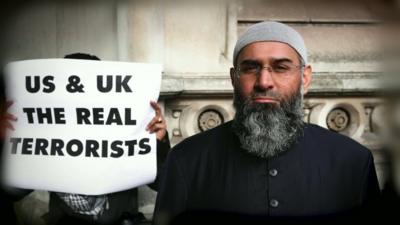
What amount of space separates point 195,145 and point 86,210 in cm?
62

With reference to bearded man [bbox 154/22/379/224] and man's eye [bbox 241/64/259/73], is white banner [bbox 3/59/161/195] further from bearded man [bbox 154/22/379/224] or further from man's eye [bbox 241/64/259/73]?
man's eye [bbox 241/64/259/73]

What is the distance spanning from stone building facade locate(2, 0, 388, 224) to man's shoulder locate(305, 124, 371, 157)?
4.02 ft

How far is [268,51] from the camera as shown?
186 centimetres

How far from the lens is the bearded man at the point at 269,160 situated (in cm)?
186

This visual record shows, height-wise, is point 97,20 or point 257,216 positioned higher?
point 97,20

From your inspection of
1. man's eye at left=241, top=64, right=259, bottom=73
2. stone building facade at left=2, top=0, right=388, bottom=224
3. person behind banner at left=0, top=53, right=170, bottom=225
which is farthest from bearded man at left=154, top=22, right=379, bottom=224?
stone building facade at left=2, top=0, right=388, bottom=224

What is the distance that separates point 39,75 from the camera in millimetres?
2297

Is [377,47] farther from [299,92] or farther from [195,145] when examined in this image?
[195,145]

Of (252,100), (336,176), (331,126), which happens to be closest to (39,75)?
(252,100)

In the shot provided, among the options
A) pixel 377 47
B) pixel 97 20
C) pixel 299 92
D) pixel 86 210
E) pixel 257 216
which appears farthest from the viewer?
pixel 377 47

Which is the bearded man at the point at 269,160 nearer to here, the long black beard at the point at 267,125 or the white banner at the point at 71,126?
the long black beard at the point at 267,125

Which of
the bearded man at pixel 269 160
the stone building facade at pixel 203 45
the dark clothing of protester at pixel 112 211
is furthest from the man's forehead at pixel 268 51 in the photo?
the stone building facade at pixel 203 45

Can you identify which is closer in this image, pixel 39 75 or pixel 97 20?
pixel 39 75

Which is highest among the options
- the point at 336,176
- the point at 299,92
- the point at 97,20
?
the point at 97,20
